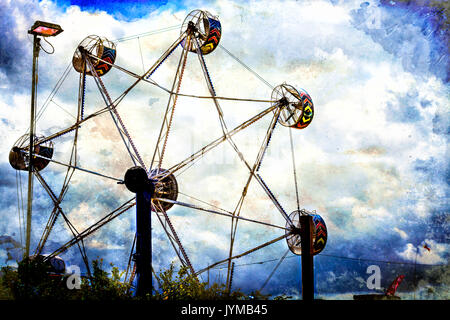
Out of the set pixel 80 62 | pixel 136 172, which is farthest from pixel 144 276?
pixel 80 62

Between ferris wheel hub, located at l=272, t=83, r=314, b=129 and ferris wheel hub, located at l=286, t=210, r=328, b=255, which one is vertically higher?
ferris wheel hub, located at l=272, t=83, r=314, b=129

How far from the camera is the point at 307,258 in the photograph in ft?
63.1

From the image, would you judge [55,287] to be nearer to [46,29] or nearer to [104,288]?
[104,288]

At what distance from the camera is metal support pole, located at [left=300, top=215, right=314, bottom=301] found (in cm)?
1873

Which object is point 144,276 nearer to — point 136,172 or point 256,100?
point 136,172

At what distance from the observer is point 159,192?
24.5m

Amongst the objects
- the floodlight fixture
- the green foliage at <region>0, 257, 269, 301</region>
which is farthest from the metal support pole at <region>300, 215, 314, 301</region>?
the floodlight fixture

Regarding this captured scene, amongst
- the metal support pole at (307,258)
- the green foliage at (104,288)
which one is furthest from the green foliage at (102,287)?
the metal support pole at (307,258)

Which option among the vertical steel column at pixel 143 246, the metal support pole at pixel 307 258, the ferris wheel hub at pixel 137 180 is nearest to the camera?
the metal support pole at pixel 307 258

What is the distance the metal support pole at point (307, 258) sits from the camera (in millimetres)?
18734

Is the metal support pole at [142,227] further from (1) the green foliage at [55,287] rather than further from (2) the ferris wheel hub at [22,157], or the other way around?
(2) the ferris wheel hub at [22,157]

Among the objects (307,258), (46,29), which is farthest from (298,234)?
(46,29)

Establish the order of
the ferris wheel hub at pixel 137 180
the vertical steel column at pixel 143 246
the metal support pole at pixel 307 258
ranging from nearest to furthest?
the metal support pole at pixel 307 258
the vertical steel column at pixel 143 246
the ferris wheel hub at pixel 137 180

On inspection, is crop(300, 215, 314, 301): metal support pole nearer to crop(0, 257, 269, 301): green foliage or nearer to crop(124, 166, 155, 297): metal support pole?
crop(0, 257, 269, 301): green foliage
